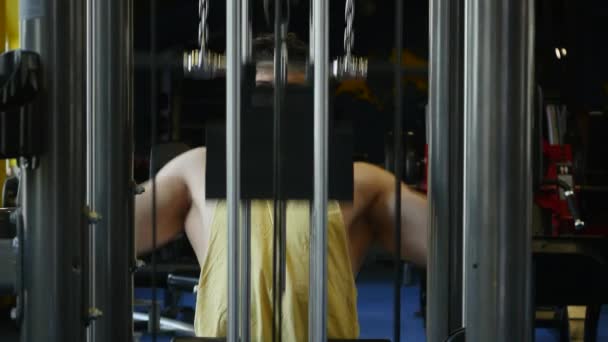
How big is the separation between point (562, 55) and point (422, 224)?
5.96 metres

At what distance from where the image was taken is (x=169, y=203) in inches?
81.8

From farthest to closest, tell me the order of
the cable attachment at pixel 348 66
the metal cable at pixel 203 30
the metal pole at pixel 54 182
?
the cable attachment at pixel 348 66 < the metal cable at pixel 203 30 < the metal pole at pixel 54 182

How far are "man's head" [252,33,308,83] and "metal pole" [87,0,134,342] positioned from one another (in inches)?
10.8

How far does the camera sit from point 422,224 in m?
A: 1.96

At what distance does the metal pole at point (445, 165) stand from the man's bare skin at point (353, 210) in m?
0.18

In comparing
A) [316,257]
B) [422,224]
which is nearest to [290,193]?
[316,257]

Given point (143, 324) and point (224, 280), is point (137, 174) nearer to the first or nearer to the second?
point (143, 324)

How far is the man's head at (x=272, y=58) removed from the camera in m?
1.71

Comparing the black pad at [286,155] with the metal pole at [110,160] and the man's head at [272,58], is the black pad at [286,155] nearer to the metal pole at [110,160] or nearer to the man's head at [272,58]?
the man's head at [272,58]

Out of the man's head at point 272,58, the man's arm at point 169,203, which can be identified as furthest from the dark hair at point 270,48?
the man's arm at point 169,203

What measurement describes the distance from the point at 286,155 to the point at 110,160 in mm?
485

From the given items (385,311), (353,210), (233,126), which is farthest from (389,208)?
(385,311)

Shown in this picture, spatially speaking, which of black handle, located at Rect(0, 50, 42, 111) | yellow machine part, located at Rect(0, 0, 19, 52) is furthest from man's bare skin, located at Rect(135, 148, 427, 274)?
yellow machine part, located at Rect(0, 0, 19, 52)

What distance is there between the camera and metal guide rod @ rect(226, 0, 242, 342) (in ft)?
3.99
